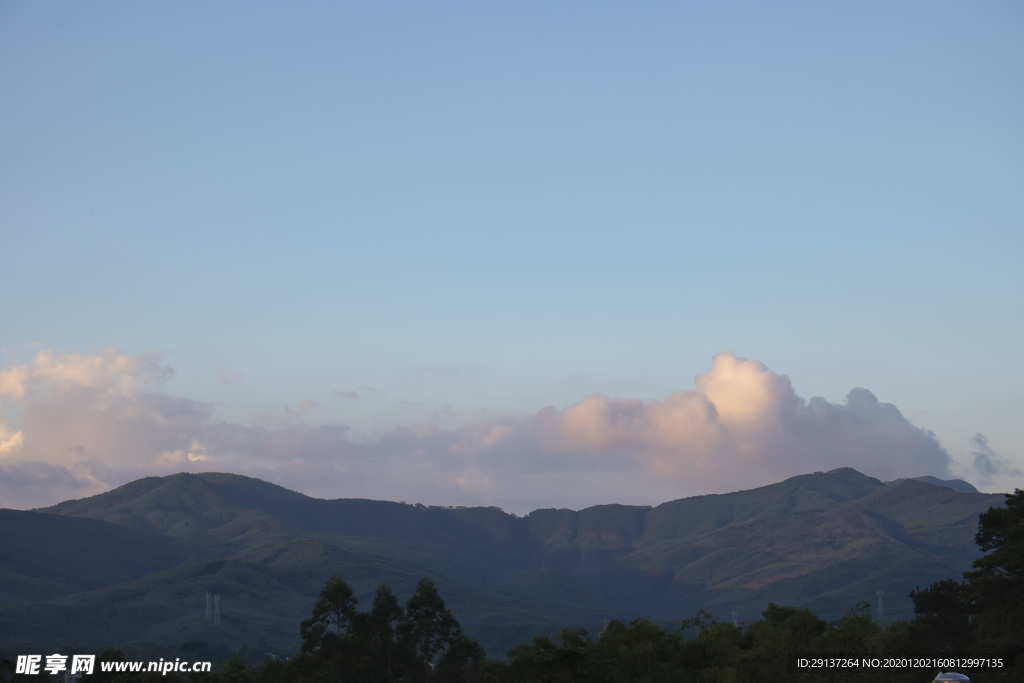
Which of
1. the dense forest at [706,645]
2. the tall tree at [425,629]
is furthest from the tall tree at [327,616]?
Result: the tall tree at [425,629]

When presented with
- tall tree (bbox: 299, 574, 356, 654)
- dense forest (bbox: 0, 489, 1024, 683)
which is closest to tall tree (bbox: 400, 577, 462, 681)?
dense forest (bbox: 0, 489, 1024, 683)

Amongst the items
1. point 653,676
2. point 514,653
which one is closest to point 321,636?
point 514,653

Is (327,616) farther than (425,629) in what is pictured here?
No

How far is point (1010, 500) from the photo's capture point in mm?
83000

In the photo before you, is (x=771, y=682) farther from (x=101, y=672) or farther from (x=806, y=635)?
(x=101, y=672)

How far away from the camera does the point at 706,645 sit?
92.8 meters

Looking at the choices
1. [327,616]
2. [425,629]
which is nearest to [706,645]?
[425,629]

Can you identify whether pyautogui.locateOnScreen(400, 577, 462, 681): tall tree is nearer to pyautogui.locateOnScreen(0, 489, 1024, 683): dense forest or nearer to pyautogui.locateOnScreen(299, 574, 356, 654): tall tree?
pyautogui.locateOnScreen(0, 489, 1024, 683): dense forest

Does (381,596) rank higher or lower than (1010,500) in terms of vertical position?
lower

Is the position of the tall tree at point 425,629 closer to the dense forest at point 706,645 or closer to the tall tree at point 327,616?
the dense forest at point 706,645

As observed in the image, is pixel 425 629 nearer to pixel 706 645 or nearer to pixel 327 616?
pixel 327 616

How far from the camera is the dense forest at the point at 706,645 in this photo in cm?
7344

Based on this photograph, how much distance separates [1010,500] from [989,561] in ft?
28.2

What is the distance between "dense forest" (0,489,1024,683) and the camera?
7344 cm
